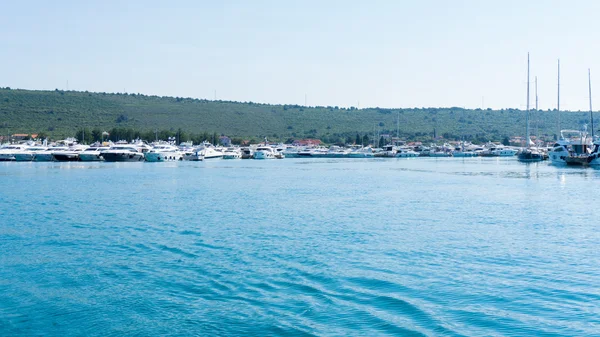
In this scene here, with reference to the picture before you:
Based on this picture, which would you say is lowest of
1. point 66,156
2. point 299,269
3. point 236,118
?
point 299,269

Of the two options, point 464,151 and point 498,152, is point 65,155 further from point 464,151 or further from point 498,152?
point 498,152

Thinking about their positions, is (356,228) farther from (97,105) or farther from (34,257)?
(97,105)

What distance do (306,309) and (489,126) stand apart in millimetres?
173507

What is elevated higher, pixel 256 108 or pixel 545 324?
pixel 256 108

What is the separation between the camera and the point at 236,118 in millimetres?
160750

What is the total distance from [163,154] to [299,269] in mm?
77700

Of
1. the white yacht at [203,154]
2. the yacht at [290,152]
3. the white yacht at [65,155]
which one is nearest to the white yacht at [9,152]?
the white yacht at [65,155]

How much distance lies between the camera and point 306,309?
1216 centimetres

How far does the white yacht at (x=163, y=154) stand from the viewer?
89.2 m

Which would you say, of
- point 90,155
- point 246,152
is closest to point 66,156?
point 90,155

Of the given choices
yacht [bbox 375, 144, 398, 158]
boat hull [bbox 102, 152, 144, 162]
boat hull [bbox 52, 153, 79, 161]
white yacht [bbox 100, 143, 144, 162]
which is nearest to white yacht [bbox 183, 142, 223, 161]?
white yacht [bbox 100, 143, 144, 162]

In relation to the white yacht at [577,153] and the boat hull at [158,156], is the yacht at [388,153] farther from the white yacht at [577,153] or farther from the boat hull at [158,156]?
the white yacht at [577,153]

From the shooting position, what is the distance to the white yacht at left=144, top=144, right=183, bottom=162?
8919 cm

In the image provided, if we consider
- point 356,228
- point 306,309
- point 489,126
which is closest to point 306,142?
point 489,126
